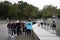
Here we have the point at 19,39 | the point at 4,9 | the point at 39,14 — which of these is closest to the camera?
the point at 19,39

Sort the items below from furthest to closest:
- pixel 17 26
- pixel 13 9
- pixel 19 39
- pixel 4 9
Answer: pixel 13 9 → pixel 4 9 → pixel 17 26 → pixel 19 39

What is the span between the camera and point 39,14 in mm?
142875

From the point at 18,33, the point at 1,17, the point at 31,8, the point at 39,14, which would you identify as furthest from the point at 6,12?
the point at 18,33

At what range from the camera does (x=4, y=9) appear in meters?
123

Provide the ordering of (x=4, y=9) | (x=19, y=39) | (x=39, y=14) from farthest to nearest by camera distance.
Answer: (x=39, y=14)
(x=4, y=9)
(x=19, y=39)

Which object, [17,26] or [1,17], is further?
[1,17]

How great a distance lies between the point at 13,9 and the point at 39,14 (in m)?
19.5

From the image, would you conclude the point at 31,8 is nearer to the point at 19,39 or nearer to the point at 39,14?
the point at 39,14

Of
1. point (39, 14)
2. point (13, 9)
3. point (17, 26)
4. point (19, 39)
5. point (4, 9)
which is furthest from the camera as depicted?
point (39, 14)

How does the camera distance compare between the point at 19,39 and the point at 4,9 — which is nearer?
the point at 19,39

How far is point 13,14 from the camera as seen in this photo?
128m

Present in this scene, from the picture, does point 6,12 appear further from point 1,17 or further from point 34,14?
point 34,14

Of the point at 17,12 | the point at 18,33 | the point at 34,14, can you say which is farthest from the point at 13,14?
the point at 18,33

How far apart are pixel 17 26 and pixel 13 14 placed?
10908cm
